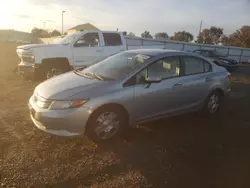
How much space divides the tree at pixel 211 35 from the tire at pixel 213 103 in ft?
193

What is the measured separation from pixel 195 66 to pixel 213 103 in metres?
1.15

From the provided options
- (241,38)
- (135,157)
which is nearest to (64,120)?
(135,157)

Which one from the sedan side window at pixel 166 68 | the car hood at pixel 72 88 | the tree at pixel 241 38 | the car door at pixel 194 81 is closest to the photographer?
the car hood at pixel 72 88

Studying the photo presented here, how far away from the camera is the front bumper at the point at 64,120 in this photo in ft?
12.8

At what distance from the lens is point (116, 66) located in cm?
504

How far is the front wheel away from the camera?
414 cm

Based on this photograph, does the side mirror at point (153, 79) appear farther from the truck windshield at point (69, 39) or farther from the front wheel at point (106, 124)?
the truck windshield at point (69, 39)

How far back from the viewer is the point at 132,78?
177 inches

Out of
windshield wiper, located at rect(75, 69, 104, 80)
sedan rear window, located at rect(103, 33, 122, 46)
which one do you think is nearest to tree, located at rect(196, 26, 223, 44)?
sedan rear window, located at rect(103, 33, 122, 46)

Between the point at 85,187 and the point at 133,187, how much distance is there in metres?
0.59

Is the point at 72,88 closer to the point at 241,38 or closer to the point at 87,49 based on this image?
the point at 87,49

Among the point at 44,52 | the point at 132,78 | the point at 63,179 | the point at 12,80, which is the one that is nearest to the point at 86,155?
the point at 63,179

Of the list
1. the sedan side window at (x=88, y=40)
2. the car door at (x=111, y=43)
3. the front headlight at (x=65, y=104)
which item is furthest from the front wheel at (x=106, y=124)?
the car door at (x=111, y=43)

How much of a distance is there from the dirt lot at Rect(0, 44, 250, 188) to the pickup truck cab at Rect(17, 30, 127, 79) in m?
3.44
